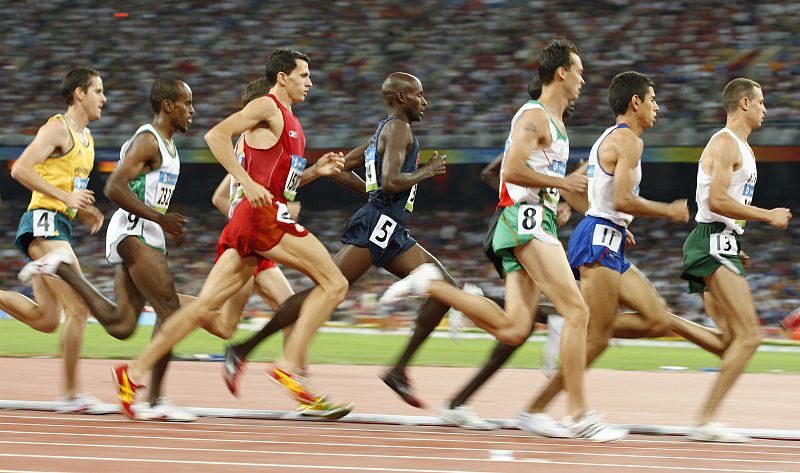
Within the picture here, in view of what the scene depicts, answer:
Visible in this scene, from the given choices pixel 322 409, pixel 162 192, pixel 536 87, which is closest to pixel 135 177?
pixel 162 192

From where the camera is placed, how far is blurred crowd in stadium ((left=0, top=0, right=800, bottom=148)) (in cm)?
2377

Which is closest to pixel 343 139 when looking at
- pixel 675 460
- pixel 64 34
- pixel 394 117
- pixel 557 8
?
pixel 557 8

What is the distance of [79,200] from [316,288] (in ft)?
5.05

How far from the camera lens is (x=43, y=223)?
25.6 ft

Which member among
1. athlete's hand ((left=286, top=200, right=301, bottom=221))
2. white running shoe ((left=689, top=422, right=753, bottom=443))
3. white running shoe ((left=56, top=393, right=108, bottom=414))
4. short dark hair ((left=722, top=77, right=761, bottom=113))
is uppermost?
short dark hair ((left=722, top=77, right=761, bottom=113))

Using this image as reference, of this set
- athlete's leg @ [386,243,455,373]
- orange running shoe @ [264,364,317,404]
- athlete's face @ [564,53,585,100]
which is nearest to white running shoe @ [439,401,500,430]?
athlete's leg @ [386,243,455,373]

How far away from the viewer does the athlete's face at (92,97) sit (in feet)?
26.3

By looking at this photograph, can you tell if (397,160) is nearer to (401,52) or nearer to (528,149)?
(528,149)

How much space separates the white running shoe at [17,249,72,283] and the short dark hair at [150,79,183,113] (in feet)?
3.51

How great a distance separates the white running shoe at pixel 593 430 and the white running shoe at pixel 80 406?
2.85 metres

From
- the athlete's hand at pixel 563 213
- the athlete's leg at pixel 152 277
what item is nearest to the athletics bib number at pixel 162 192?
the athlete's leg at pixel 152 277

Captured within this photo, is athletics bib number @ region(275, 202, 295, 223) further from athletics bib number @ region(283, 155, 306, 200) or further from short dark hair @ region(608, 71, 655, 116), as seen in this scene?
short dark hair @ region(608, 71, 655, 116)

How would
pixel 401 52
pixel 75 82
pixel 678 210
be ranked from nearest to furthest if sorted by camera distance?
1. pixel 678 210
2. pixel 75 82
3. pixel 401 52

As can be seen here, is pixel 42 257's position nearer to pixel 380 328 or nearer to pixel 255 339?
pixel 255 339
